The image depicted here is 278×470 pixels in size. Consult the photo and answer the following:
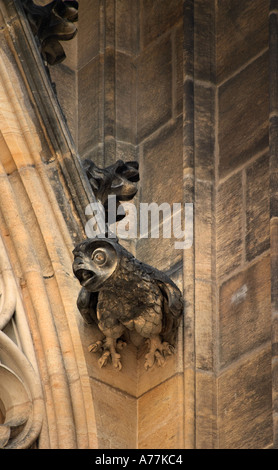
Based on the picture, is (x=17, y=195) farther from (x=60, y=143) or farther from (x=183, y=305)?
(x=183, y=305)

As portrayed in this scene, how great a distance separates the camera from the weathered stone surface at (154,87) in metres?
9.85

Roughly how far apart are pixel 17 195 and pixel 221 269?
99 centimetres

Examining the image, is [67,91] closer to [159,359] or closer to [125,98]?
[125,98]

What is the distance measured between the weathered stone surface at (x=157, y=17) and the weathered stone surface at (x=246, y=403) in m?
2.22

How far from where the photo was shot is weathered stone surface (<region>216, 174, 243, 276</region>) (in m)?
8.97

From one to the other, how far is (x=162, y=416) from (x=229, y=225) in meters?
1.00

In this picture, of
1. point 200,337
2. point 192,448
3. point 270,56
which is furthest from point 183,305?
point 270,56

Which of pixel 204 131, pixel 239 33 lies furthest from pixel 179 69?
pixel 204 131

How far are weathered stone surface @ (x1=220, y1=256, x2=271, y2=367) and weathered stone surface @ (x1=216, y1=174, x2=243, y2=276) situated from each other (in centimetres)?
11

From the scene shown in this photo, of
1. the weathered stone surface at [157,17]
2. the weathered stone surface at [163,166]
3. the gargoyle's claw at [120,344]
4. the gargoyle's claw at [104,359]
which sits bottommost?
the gargoyle's claw at [104,359]

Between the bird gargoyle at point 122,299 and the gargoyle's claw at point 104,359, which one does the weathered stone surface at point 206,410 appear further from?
the gargoyle's claw at point 104,359

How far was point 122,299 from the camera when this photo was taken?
8586 mm

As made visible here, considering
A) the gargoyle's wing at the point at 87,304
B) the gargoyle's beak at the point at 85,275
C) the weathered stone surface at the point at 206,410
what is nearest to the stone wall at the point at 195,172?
the weathered stone surface at the point at 206,410

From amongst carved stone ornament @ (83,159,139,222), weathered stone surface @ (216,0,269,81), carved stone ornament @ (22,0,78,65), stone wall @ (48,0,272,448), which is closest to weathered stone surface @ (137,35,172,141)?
stone wall @ (48,0,272,448)
